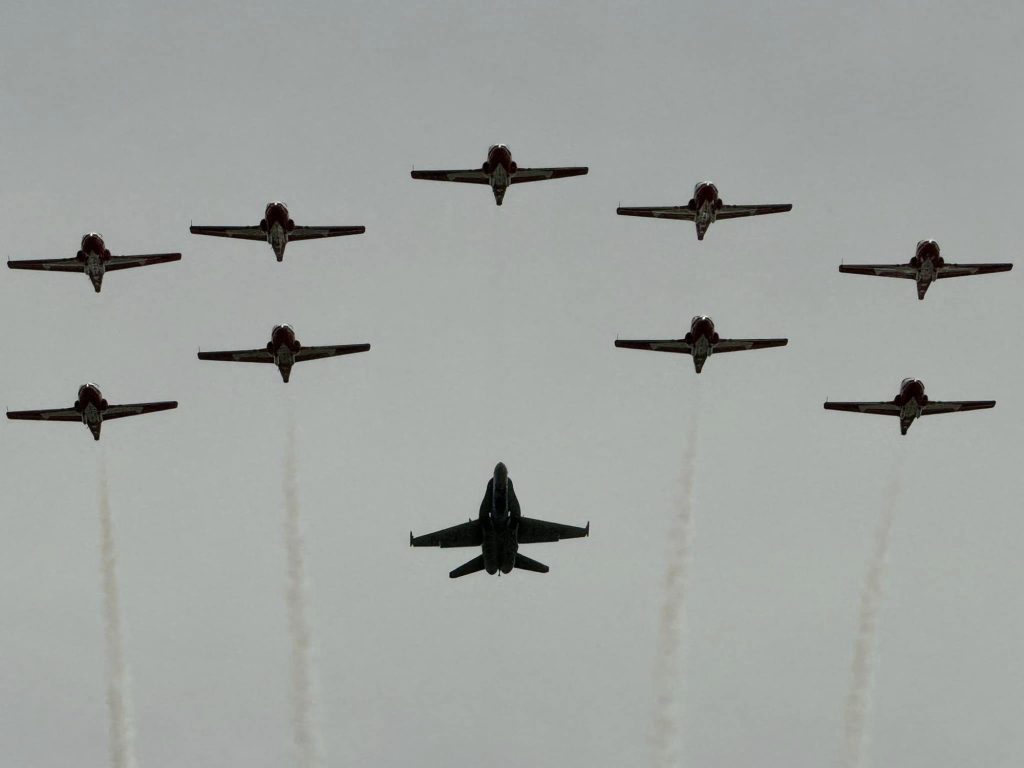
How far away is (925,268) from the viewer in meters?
185

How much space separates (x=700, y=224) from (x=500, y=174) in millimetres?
17380

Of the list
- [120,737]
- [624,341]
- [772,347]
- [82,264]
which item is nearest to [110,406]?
[82,264]

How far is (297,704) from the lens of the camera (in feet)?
632

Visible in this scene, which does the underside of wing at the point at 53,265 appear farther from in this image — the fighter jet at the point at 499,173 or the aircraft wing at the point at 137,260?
the fighter jet at the point at 499,173

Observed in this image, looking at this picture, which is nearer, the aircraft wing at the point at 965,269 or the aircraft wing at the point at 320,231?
the aircraft wing at the point at 965,269

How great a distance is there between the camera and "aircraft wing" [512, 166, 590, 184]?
188m

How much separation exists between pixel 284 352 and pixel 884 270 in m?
49.6

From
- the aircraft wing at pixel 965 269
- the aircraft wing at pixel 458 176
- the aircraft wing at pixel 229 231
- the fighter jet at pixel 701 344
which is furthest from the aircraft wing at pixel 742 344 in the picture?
the aircraft wing at pixel 229 231

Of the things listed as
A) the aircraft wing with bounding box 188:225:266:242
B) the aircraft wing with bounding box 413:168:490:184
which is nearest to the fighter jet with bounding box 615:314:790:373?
the aircraft wing with bounding box 413:168:490:184

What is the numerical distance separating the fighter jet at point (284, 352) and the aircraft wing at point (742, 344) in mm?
28977

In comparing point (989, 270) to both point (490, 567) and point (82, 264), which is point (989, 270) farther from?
point (82, 264)

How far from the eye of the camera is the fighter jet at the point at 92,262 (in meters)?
186

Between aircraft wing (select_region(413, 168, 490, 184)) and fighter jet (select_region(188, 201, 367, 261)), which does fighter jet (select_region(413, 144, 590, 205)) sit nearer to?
aircraft wing (select_region(413, 168, 490, 184))

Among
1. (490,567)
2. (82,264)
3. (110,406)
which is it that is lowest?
→ (490,567)
